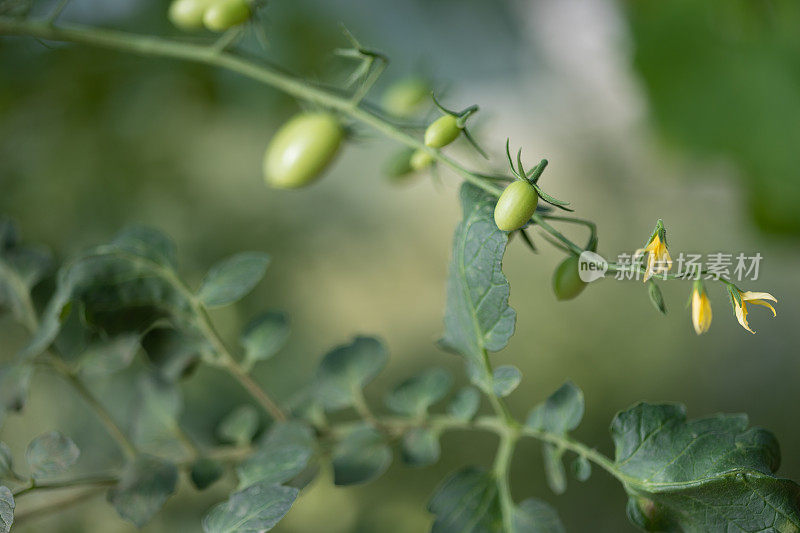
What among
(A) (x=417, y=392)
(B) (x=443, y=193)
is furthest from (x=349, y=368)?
(B) (x=443, y=193)

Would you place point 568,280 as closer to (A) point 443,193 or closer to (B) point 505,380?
(B) point 505,380

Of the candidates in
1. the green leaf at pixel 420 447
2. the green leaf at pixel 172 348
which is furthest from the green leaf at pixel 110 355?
the green leaf at pixel 420 447

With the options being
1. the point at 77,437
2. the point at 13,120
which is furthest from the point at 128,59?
the point at 77,437

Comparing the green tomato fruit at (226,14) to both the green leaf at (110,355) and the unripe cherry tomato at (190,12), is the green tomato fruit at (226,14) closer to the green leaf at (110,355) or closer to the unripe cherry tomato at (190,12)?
the unripe cherry tomato at (190,12)

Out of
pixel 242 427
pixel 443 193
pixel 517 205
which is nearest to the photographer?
pixel 517 205

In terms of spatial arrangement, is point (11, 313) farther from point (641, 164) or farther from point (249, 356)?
point (641, 164)

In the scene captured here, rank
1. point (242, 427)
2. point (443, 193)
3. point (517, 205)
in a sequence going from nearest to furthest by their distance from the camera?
point (517, 205) < point (242, 427) < point (443, 193)

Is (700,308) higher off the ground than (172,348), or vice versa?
(700,308)
